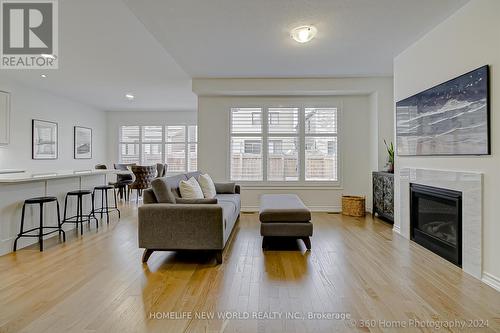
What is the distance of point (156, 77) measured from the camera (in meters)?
5.40

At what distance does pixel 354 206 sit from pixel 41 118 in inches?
286

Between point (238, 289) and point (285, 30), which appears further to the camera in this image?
point (285, 30)

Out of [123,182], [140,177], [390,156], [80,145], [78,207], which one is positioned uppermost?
[80,145]

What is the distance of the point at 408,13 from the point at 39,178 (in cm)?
483

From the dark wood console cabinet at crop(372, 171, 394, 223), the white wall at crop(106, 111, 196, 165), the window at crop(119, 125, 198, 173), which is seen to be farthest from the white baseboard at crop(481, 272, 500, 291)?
the white wall at crop(106, 111, 196, 165)

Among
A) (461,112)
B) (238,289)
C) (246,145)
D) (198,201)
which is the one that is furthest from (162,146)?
(461,112)

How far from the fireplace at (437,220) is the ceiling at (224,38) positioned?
2027 mm

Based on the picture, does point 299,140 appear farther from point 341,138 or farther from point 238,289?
point 238,289

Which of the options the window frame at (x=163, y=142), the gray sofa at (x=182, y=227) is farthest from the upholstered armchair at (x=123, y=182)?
the gray sofa at (x=182, y=227)

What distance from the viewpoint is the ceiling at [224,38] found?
2910mm

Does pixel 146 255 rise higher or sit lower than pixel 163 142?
Answer: lower

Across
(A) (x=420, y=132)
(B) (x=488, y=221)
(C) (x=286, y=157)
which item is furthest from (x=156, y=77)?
(B) (x=488, y=221)

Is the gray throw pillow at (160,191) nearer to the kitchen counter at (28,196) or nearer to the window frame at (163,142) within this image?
the kitchen counter at (28,196)

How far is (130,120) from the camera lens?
891 cm
